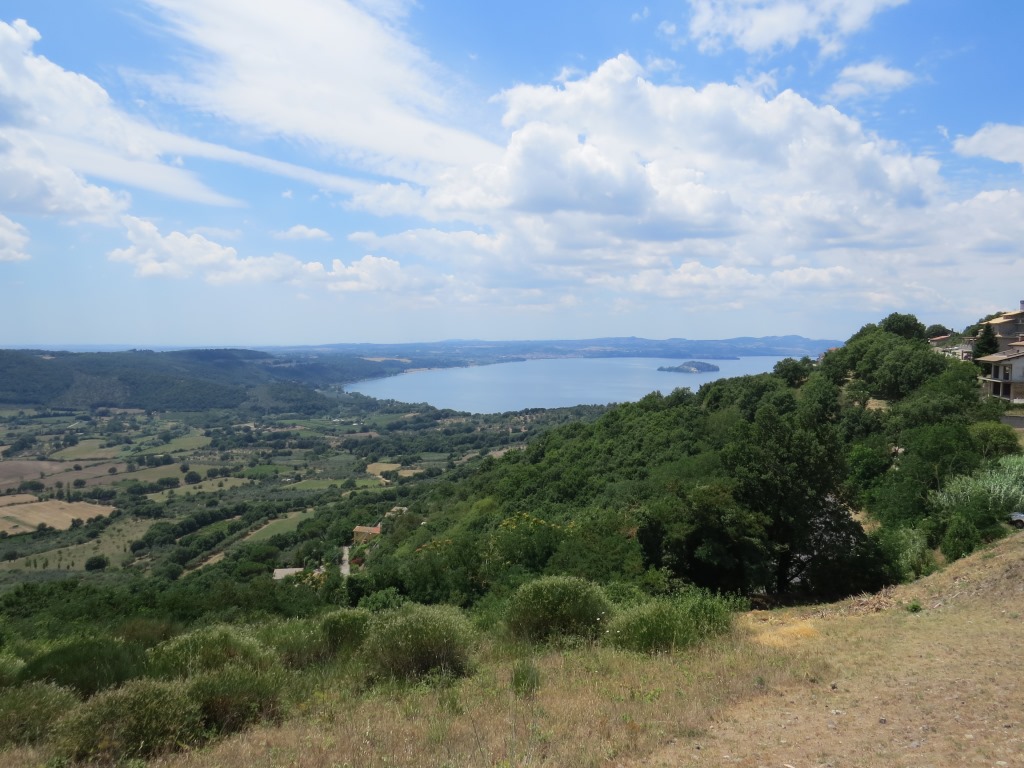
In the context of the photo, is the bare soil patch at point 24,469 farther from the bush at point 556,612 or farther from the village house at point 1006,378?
the village house at point 1006,378

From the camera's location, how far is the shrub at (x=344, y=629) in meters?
9.49

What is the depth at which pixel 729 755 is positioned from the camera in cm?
509

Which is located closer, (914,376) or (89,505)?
(914,376)

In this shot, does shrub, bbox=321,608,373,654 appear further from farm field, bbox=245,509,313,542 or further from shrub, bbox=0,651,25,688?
farm field, bbox=245,509,313,542

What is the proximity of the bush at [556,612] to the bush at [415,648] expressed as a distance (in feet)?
4.98

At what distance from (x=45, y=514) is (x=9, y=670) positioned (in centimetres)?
5933

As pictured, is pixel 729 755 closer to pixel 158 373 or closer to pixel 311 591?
pixel 311 591

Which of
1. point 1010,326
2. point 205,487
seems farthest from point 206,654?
point 205,487

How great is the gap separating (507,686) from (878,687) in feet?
13.6

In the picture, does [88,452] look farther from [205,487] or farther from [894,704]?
[894,704]

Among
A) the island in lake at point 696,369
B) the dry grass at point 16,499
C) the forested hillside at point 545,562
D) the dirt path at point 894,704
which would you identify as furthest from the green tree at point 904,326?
A: the island in lake at point 696,369

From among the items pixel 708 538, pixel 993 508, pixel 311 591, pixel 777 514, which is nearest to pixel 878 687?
pixel 708 538

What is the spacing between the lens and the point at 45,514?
54062 millimetres

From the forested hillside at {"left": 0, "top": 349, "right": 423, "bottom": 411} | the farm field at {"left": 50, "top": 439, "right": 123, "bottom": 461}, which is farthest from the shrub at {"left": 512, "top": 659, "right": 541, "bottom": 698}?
the forested hillside at {"left": 0, "top": 349, "right": 423, "bottom": 411}
